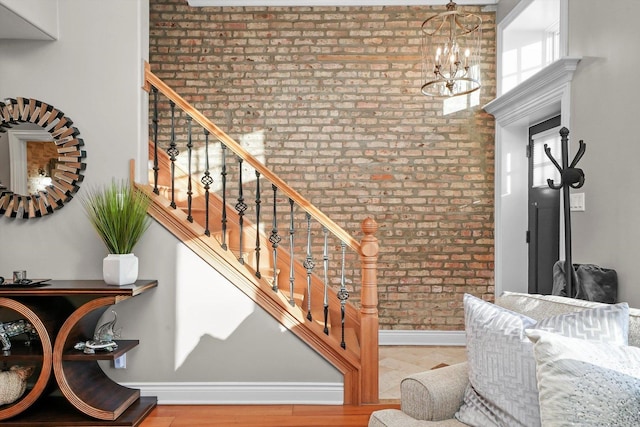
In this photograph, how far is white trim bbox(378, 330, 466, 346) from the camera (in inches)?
168

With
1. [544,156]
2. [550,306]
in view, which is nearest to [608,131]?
[544,156]

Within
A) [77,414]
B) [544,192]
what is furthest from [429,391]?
[544,192]

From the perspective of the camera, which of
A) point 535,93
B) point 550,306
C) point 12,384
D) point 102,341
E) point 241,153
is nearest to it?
point 550,306

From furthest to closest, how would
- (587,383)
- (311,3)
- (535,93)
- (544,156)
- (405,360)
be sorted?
(311,3), (405,360), (544,156), (535,93), (587,383)

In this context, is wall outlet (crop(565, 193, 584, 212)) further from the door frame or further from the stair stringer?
the stair stringer

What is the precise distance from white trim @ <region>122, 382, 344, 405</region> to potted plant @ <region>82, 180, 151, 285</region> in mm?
820

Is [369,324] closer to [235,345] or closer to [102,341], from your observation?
[235,345]

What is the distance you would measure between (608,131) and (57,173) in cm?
348

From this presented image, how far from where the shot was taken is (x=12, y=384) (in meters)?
2.54

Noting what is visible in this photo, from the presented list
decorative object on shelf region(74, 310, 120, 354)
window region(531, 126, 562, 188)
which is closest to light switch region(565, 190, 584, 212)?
window region(531, 126, 562, 188)

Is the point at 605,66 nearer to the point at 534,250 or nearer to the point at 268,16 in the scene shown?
the point at 534,250

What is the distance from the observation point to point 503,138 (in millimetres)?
4098

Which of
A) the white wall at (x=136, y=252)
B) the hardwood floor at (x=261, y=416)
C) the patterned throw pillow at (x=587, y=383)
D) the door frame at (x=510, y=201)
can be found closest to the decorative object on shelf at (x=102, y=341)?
the white wall at (x=136, y=252)

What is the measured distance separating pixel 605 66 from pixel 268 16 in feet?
9.57
